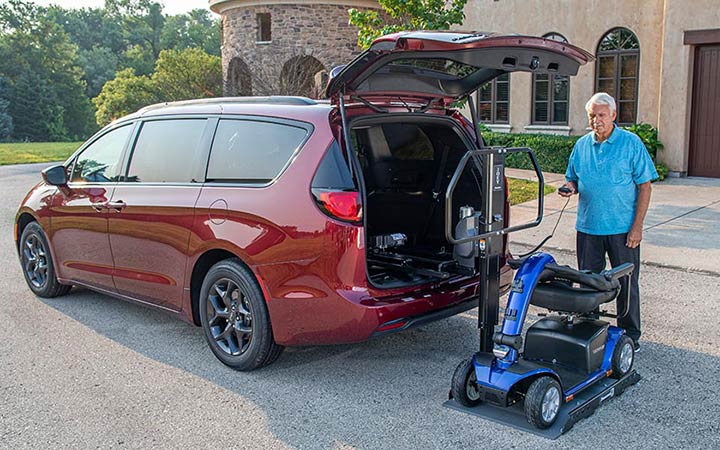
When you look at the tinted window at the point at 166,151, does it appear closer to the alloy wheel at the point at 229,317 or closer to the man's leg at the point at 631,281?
the alloy wheel at the point at 229,317

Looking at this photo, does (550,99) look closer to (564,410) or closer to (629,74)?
(629,74)

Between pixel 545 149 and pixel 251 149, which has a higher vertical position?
pixel 251 149

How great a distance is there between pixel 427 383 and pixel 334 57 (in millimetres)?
23537

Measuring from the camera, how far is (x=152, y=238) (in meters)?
5.33

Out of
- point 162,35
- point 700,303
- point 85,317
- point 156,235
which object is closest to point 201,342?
point 156,235

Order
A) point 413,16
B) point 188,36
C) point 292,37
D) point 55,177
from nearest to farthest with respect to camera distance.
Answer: point 55,177, point 413,16, point 292,37, point 188,36

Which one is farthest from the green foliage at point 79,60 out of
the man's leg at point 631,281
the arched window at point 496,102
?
the man's leg at point 631,281

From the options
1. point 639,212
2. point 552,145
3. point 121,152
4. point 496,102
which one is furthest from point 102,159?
point 496,102

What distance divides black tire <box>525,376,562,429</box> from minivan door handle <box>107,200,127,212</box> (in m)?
3.35

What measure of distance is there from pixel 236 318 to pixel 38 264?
9.48 feet

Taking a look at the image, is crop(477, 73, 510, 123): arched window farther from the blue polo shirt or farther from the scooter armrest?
the scooter armrest

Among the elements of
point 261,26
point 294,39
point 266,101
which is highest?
point 261,26

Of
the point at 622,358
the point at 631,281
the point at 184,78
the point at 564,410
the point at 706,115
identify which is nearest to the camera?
the point at 564,410

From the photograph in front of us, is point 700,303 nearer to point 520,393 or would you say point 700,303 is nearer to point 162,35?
point 520,393
